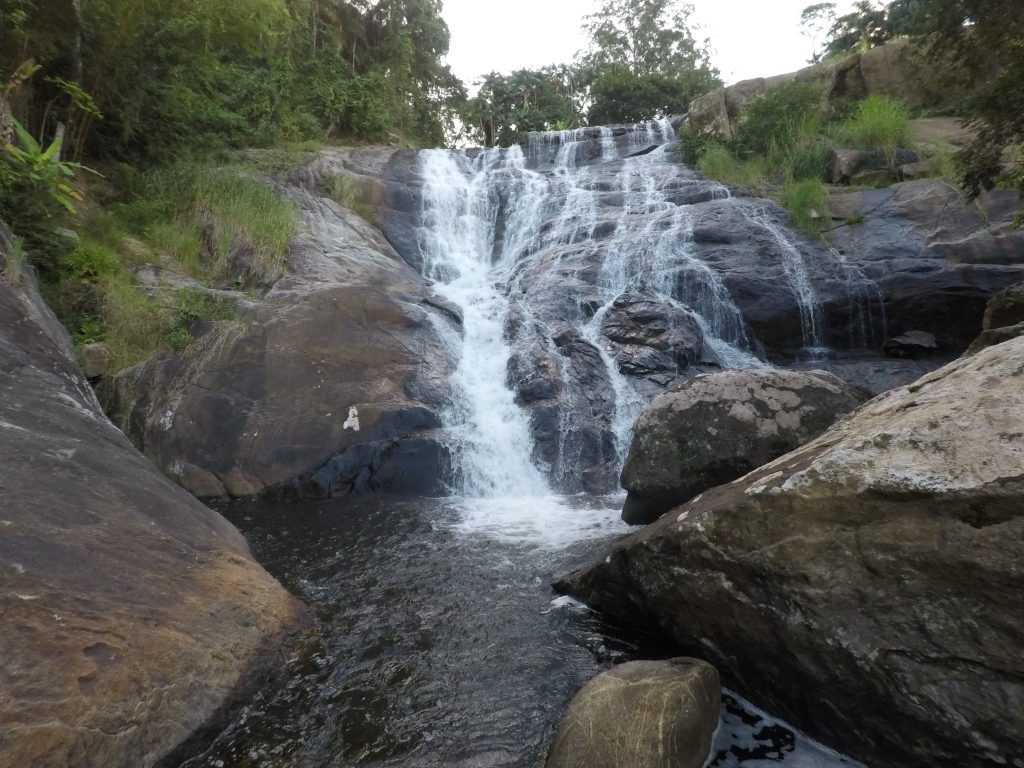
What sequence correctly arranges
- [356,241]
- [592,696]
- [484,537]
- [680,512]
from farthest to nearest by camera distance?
[356,241]
[484,537]
[680,512]
[592,696]

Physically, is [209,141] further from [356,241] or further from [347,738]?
[347,738]

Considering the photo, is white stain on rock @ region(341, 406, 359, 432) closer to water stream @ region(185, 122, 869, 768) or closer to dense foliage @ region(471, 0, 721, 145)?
water stream @ region(185, 122, 869, 768)

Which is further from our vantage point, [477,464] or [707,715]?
[477,464]

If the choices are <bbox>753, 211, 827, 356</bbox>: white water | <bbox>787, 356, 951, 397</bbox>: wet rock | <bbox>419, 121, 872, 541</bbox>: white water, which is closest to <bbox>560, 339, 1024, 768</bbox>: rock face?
<bbox>419, 121, 872, 541</bbox>: white water

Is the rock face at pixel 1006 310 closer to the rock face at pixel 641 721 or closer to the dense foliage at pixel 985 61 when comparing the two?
the dense foliage at pixel 985 61

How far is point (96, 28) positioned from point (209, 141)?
3567mm

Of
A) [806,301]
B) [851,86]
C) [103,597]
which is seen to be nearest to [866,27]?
[851,86]

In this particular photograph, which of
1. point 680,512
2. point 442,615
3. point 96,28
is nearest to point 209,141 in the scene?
point 96,28

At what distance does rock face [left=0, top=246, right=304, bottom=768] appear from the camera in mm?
2586

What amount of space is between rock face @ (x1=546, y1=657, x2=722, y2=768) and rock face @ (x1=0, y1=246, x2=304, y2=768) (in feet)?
5.91

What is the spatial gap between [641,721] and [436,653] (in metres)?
1.65

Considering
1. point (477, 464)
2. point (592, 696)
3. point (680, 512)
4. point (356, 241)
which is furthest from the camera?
point (356, 241)

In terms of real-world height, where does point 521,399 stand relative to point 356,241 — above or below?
below

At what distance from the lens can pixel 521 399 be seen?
9258 mm
